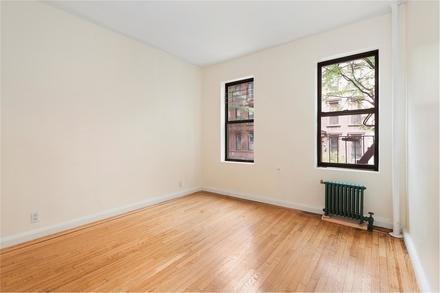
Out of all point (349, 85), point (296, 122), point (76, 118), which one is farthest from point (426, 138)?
point (76, 118)

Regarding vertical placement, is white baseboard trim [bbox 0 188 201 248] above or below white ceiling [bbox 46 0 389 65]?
below

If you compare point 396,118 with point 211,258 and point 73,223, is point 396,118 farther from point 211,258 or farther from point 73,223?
point 73,223

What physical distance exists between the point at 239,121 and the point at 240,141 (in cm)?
43

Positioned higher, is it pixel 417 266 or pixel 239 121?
pixel 239 121

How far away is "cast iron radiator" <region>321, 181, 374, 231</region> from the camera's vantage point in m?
2.85

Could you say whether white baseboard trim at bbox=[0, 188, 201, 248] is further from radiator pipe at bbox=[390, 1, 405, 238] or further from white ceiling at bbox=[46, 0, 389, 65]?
radiator pipe at bbox=[390, 1, 405, 238]

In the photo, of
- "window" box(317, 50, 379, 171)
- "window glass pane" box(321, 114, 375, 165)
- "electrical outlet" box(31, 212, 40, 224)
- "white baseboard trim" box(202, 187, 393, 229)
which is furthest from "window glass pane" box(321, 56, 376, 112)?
"electrical outlet" box(31, 212, 40, 224)

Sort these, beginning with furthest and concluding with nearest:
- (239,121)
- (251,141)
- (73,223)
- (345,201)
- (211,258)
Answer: (239,121), (251,141), (345,201), (73,223), (211,258)

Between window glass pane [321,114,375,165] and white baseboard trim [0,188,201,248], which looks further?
window glass pane [321,114,375,165]

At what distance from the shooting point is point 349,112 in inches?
124

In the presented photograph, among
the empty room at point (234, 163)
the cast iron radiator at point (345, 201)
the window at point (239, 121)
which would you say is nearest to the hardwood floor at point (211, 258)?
the empty room at point (234, 163)

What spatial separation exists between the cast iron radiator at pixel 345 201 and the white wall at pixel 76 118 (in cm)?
283

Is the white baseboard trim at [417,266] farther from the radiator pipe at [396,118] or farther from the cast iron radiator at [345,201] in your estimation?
the cast iron radiator at [345,201]

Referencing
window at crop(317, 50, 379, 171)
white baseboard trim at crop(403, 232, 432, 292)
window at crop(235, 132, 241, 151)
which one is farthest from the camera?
window at crop(235, 132, 241, 151)
